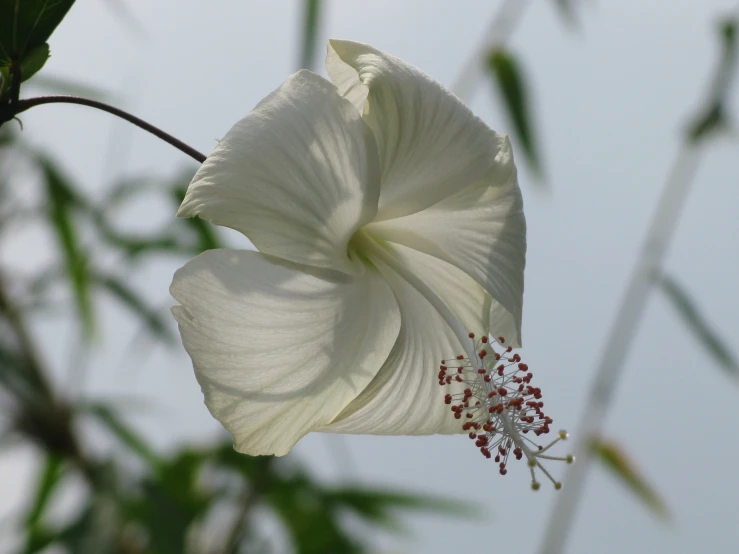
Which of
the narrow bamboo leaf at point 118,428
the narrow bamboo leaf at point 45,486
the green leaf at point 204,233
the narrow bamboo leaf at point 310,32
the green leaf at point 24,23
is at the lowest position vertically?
the narrow bamboo leaf at point 45,486

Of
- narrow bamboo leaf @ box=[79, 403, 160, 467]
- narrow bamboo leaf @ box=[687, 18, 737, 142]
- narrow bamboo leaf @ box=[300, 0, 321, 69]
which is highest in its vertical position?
narrow bamboo leaf @ box=[687, 18, 737, 142]

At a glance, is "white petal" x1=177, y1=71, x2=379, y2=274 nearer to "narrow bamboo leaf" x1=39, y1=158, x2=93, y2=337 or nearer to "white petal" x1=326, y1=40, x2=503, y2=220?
"white petal" x1=326, y1=40, x2=503, y2=220

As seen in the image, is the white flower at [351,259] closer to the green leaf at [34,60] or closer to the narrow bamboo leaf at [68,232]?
the green leaf at [34,60]

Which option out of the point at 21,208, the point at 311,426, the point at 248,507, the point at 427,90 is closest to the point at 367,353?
the point at 311,426

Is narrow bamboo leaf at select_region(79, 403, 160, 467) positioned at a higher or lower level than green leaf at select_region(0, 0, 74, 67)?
lower

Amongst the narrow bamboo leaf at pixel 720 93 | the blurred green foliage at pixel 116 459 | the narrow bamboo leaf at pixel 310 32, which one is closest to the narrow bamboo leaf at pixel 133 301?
the blurred green foliage at pixel 116 459

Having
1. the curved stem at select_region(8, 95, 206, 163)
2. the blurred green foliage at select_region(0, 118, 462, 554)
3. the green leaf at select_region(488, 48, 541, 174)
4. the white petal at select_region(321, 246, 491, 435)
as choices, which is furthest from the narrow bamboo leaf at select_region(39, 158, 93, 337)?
the curved stem at select_region(8, 95, 206, 163)

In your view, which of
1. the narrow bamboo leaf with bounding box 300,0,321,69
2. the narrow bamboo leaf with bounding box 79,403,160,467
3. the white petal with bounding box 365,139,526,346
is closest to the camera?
the white petal with bounding box 365,139,526,346

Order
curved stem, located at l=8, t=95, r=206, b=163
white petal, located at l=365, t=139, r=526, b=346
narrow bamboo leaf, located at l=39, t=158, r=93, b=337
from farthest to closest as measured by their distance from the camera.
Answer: narrow bamboo leaf, located at l=39, t=158, r=93, b=337
white petal, located at l=365, t=139, r=526, b=346
curved stem, located at l=8, t=95, r=206, b=163

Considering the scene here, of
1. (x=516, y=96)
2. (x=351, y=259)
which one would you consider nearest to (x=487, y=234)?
(x=351, y=259)
